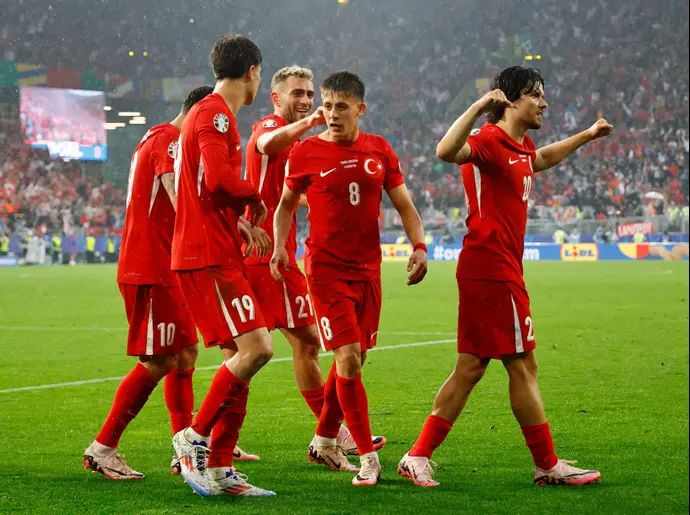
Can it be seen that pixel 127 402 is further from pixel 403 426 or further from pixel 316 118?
pixel 403 426

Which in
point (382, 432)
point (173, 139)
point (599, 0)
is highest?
point (599, 0)

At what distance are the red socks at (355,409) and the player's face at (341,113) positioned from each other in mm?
1118

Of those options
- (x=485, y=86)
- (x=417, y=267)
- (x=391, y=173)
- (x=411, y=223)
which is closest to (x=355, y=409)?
(x=417, y=267)

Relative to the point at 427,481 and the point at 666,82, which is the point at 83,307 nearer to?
the point at 427,481

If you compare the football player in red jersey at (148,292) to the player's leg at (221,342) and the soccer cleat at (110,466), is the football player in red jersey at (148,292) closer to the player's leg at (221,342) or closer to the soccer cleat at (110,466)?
the soccer cleat at (110,466)

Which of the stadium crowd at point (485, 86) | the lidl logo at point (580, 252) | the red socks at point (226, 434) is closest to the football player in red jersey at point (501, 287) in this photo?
the red socks at point (226, 434)

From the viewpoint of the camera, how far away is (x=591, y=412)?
713 centimetres

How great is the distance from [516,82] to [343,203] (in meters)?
0.96

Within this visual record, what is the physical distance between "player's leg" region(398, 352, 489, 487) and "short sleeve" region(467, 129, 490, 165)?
864 mm

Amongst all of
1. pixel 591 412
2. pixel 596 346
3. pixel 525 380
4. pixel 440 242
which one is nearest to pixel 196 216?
pixel 525 380

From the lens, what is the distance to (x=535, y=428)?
16.5 ft

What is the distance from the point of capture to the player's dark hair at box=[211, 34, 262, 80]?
4942 millimetres

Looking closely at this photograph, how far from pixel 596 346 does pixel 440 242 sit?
87.3 ft

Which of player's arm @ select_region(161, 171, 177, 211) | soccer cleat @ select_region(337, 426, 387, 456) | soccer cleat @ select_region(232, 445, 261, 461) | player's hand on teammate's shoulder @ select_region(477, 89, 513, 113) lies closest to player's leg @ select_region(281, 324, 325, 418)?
soccer cleat @ select_region(337, 426, 387, 456)
